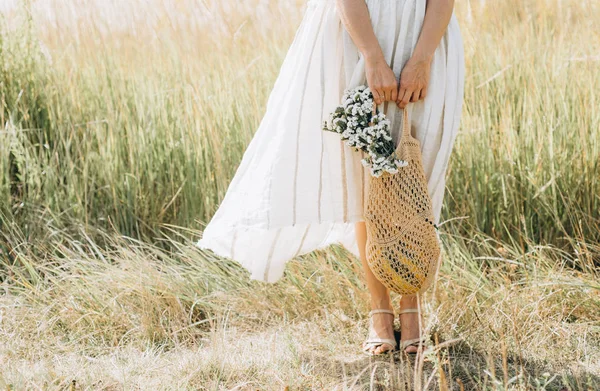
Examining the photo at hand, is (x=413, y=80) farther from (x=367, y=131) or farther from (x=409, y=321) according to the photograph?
(x=409, y=321)

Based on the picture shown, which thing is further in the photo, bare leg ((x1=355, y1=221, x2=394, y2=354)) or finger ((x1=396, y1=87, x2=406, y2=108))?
bare leg ((x1=355, y1=221, x2=394, y2=354))

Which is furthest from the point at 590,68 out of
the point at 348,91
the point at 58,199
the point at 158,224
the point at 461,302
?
the point at 58,199

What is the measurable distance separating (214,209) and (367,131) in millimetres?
1422

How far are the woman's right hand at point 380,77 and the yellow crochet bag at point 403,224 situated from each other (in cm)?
13

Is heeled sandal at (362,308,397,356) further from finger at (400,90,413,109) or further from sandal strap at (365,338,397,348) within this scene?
finger at (400,90,413,109)

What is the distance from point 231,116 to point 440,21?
5.25ft

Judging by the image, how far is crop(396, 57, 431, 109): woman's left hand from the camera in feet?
7.96

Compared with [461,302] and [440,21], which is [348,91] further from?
[461,302]

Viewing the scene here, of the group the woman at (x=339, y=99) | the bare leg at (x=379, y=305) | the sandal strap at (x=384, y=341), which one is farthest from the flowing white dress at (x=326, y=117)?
the sandal strap at (x=384, y=341)

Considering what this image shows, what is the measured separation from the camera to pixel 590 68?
369cm

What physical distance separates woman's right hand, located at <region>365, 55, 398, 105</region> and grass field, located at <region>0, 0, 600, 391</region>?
34.6 inches

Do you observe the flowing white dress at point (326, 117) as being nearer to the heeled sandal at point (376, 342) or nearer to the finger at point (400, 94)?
the finger at point (400, 94)

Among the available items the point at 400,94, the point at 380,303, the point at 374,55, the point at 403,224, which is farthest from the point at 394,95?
the point at 380,303

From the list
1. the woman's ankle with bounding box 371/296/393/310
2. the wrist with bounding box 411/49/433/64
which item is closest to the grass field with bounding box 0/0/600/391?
the woman's ankle with bounding box 371/296/393/310
